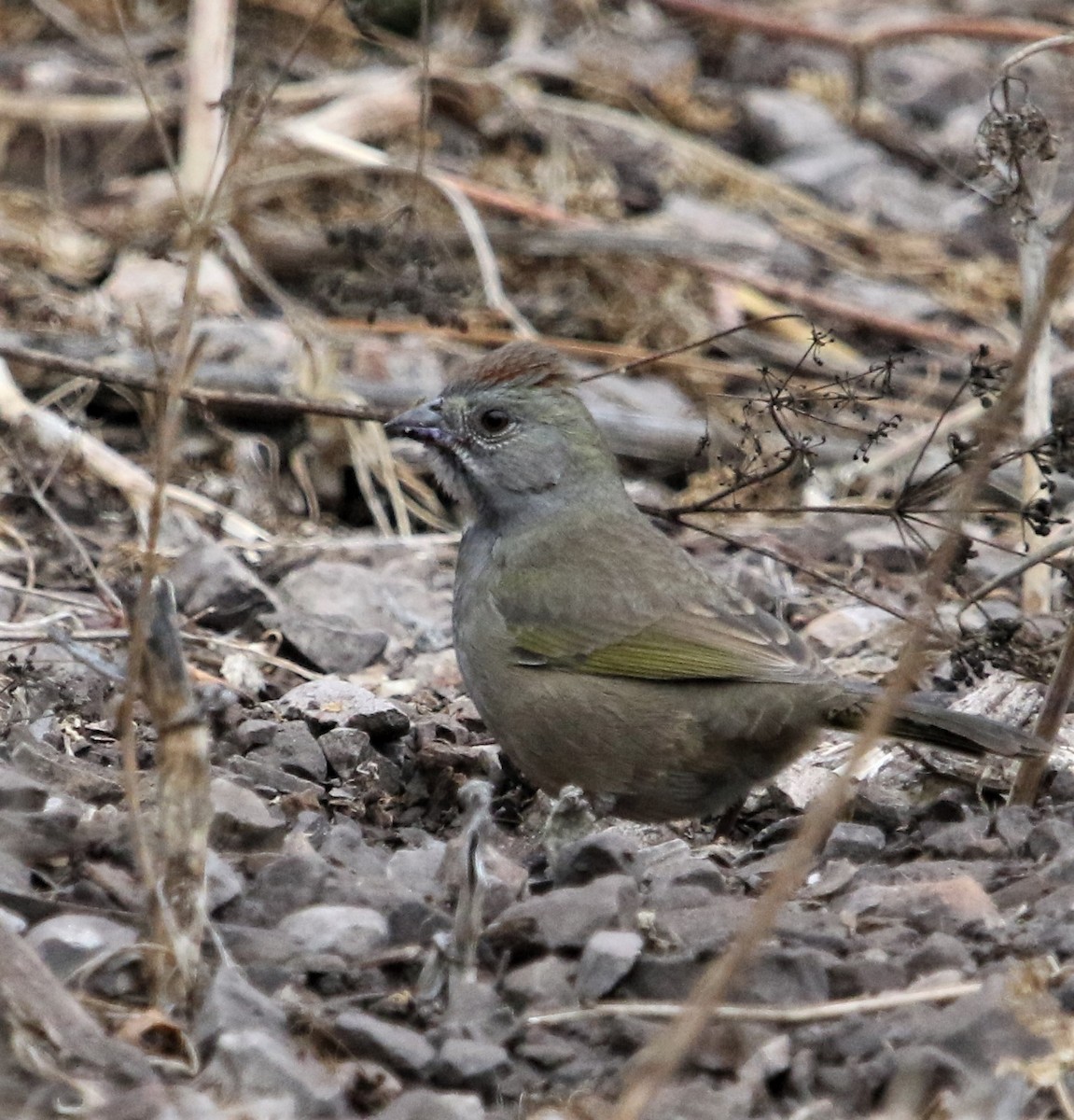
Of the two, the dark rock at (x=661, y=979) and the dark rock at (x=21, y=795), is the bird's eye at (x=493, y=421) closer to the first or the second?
the dark rock at (x=21, y=795)

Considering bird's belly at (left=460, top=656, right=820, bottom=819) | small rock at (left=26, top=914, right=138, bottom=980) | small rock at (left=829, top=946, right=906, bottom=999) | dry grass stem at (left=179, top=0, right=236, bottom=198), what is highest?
dry grass stem at (left=179, top=0, right=236, bottom=198)

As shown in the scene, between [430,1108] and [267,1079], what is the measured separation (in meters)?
0.25

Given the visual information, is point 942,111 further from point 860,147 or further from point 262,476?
point 262,476

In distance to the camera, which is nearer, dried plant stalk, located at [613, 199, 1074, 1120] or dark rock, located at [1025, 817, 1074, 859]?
dried plant stalk, located at [613, 199, 1074, 1120]

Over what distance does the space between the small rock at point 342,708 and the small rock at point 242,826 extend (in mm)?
1129

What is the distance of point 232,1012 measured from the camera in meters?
2.95

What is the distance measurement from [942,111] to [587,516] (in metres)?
6.64

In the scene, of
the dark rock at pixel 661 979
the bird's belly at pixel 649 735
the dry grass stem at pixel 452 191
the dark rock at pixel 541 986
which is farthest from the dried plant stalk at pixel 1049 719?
the dry grass stem at pixel 452 191

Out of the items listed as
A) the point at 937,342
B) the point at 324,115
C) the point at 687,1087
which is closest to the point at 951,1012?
the point at 687,1087

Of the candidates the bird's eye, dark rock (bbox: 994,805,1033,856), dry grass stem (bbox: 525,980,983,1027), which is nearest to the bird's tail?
dark rock (bbox: 994,805,1033,856)

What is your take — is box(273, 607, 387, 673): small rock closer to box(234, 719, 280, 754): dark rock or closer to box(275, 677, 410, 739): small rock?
box(275, 677, 410, 739): small rock

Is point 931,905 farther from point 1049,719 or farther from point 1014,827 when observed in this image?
point 1049,719

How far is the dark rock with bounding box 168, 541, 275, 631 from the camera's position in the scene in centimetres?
588

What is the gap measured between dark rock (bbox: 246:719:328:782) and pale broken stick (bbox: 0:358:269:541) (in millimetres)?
1848
